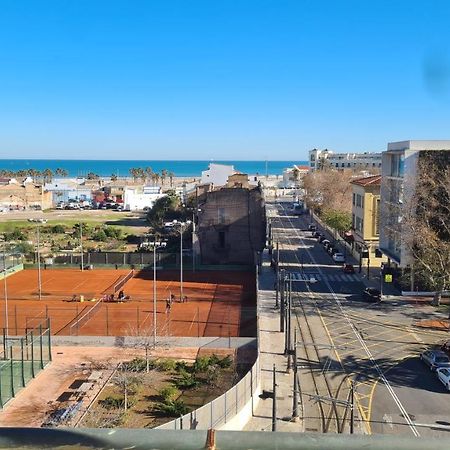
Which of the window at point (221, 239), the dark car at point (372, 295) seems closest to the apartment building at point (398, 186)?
the dark car at point (372, 295)

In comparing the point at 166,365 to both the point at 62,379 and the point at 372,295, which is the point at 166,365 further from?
the point at 372,295

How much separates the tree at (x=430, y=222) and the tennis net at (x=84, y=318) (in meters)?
21.6

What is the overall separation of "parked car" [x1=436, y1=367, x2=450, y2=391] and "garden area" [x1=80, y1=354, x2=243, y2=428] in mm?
8393

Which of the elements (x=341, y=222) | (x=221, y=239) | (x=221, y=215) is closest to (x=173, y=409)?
(x=221, y=239)

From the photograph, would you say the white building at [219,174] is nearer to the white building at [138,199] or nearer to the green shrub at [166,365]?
the white building at [138,199]

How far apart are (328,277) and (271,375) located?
967 inches

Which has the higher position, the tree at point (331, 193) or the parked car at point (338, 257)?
the tree at point (331, 193)

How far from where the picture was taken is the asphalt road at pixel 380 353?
19672mm

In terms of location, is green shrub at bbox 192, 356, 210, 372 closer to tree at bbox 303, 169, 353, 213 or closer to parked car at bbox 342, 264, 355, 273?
parked car at bbox 342, 264, 355, 273

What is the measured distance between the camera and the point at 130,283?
151 feet

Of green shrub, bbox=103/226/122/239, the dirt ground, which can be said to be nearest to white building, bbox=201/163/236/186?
green shrub, bbox=103/226/122/239

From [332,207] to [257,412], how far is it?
65023mm

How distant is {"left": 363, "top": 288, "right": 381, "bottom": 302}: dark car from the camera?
37875mm

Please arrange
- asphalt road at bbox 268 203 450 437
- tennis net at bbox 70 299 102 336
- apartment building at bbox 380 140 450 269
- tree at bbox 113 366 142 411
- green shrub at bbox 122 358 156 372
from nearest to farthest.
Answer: asphalt road at bbox 268 203 450 437
tree at bbox 113 366 142 411
green shrub at bbox 122 358 156 372
tennis net at bbox 70 299 102 336
apartment building at bbox 380 140 450 269
